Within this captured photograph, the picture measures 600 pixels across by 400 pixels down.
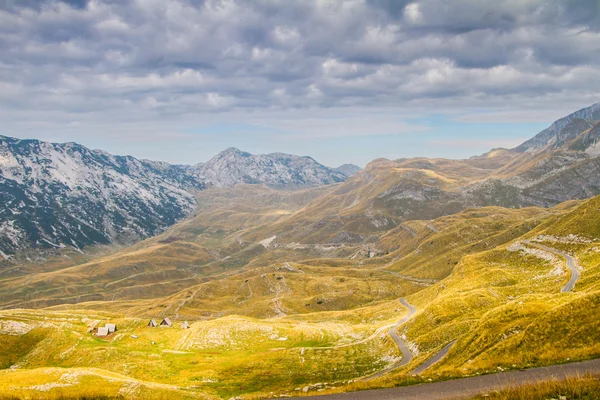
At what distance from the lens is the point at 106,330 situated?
120 m

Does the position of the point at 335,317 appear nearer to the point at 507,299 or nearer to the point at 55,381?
the point at 507,299

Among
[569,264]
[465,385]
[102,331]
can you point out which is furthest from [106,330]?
[569,264]

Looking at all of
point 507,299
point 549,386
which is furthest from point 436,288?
point 549,386

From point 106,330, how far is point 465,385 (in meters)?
122

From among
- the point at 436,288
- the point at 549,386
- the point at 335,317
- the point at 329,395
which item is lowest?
→ the point at 335,317

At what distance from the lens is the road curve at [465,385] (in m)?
29.1

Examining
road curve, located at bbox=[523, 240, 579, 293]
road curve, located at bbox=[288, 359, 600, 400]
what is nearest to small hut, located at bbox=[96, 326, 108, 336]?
road curve, located at bbox=[288, 359, 600, 400]

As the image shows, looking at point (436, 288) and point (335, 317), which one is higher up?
point (436, 288)

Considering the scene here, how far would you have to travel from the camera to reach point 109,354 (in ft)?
320

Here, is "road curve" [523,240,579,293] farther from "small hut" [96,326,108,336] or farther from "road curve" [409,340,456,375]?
"small hut" [96,326,108,336]

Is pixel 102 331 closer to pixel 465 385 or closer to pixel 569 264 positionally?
pixel 465 385

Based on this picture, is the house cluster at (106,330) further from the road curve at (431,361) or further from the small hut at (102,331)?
the road curve at (431,361)

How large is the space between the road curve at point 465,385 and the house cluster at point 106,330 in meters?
111

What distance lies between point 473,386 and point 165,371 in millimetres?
75360
